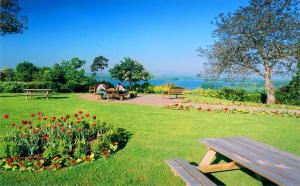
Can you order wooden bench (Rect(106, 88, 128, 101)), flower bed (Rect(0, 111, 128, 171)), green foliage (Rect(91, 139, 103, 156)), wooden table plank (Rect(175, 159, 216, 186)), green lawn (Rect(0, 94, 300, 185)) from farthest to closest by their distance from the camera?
1. wooden bench (Rect(106, 88, 128, 101))
2. green foliage (Rect(91, 139, 103, 156))
3. flower bed (Rect(0, 111, 128, 171))
4. green lawn (Rect(0, 94, 300, 185))
5. wooden table plank (Rect(175, 159, 216, 186))

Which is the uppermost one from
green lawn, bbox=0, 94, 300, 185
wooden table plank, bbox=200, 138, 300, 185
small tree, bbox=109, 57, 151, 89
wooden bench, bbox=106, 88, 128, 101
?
small tree, bbox=109, 57, 151, 89

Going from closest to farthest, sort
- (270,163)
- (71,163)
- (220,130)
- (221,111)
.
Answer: (270,163) < (71,163) < (220,130) < (221,111)

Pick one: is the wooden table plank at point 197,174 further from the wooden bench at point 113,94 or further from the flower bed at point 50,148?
the wooden bench at point 113,94

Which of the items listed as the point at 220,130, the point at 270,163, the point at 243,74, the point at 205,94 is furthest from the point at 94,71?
the point at 270,163

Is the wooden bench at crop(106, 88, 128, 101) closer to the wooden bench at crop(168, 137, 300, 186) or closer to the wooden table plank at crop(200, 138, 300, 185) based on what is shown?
the wooden bench at crop(168, 137, 300, 186)

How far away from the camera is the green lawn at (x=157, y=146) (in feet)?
16.4

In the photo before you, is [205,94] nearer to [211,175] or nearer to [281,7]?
[281,7]

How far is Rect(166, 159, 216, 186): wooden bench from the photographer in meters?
3.85

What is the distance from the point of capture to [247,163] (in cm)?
397

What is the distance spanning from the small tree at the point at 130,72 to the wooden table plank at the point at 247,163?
2338cm

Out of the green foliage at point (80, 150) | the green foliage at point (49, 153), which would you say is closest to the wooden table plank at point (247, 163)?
the green foliage at point (80, 150)

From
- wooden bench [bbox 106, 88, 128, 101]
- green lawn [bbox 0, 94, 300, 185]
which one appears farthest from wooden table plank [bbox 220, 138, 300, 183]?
wooden bench [bbox 106, 88, 128, 101]

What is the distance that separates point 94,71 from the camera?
107 ft

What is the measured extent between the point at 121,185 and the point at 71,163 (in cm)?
135
